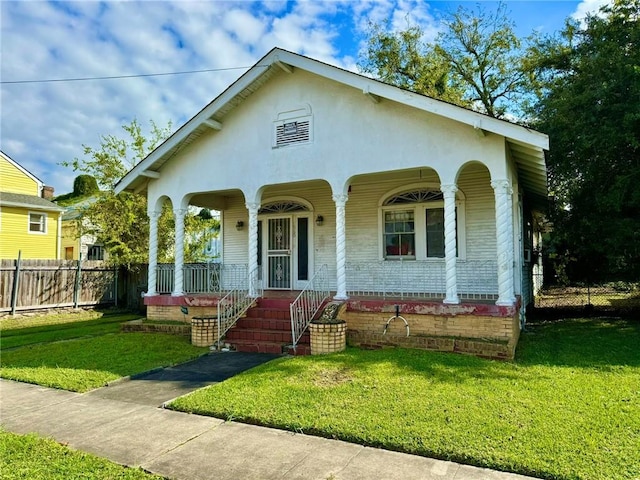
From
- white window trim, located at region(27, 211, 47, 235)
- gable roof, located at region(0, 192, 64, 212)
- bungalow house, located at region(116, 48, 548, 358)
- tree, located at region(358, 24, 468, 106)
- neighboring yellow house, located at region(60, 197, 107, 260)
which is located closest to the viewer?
bungalow house, located at region(116, 48, 548, 358)

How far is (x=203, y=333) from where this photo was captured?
9539mm

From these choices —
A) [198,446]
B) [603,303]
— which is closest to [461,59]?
[603,303]

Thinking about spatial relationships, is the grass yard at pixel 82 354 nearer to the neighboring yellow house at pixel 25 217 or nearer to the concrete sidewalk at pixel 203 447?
the concrete sidewalk at pixel 203 447

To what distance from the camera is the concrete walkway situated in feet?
12.7

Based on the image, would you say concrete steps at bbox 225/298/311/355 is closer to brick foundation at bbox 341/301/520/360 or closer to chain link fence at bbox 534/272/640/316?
brick foundation at bbox 341/301/520/360

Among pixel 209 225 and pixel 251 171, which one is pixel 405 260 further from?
pixel 209 225

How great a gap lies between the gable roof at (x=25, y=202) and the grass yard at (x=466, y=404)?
2148 centimetres

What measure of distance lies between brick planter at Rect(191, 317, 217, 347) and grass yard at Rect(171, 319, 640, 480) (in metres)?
2.44

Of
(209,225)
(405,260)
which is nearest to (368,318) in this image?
(405,260)

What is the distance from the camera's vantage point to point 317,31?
38.9ft

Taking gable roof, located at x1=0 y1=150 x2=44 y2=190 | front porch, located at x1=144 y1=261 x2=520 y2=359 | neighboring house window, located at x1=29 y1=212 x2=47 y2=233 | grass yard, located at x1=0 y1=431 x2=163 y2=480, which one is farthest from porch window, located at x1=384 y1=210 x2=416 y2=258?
gable roof, located at x1=0 y1=150 x2=44 y2=190

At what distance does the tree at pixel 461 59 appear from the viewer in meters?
23.0

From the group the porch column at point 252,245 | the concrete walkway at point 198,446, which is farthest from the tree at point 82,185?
the concrete walkway at point 198,446

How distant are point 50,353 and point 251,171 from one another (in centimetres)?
612
